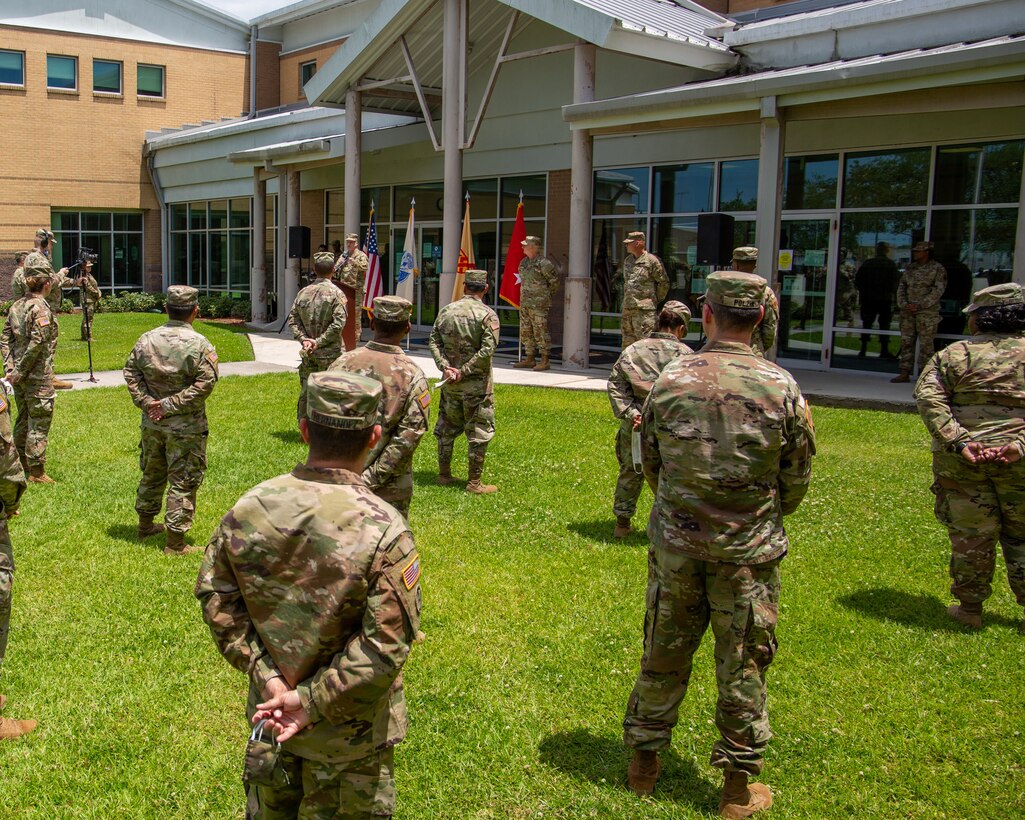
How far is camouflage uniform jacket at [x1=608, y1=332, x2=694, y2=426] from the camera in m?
7.01

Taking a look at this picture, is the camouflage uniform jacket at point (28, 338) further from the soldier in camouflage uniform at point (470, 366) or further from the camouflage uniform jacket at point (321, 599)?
the camouflage uniform jacket at point (321, 599)

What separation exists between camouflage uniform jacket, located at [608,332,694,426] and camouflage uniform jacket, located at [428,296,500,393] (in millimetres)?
2009

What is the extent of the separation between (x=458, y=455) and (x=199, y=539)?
12.8 feet

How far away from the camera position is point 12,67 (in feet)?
100

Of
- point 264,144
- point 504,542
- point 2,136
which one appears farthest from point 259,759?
point 2,136

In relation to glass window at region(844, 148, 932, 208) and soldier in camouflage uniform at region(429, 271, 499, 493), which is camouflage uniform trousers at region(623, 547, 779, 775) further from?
glass window at region(844, 148, 932, 208)

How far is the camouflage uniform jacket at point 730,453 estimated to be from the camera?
12.7 feet

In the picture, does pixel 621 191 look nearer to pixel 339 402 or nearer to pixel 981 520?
pixel 981 520

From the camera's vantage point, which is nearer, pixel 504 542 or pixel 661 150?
pixel 504 542

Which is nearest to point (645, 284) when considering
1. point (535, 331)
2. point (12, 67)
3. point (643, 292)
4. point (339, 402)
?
point (643, 292)

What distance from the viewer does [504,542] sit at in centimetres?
768

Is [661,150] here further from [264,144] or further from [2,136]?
[2,136]

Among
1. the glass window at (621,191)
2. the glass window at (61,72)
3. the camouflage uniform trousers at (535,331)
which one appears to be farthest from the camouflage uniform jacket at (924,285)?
the glass window at (61,72)

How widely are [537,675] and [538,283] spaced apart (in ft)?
40.3
